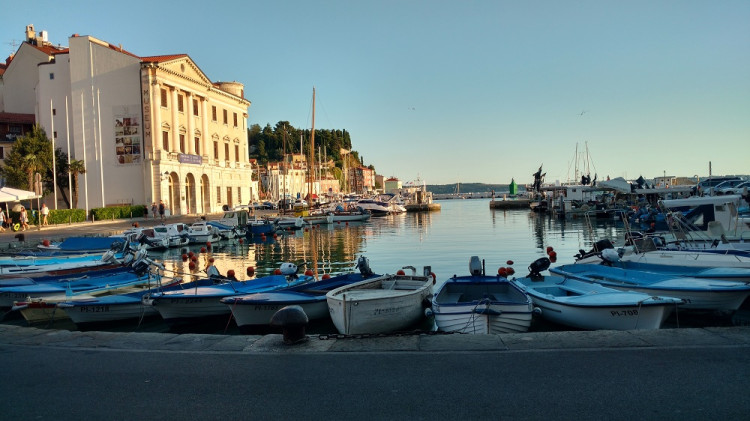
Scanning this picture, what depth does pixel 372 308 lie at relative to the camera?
496 inches

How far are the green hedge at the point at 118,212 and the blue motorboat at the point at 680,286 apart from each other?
1854 inches

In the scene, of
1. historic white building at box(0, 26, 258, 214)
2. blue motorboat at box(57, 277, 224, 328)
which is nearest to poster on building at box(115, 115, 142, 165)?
historic white building at box(0, 26, 258, 214)

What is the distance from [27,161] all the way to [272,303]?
48457 mm

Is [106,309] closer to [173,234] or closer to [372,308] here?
[372,308]

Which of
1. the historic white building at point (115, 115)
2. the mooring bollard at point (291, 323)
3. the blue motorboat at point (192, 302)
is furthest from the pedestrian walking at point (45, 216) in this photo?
the mooring bollard at point (291, 323)

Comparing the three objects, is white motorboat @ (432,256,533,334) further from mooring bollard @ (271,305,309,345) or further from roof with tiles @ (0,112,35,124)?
roof with tiles @ (0,112,35,124)

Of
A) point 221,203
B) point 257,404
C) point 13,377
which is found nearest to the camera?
point 257,404

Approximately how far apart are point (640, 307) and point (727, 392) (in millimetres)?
5748

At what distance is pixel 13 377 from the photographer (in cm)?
785

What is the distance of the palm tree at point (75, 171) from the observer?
54.4m

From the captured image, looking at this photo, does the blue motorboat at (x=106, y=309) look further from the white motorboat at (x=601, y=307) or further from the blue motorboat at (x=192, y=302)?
the white motorboat at (x=601, y=307)

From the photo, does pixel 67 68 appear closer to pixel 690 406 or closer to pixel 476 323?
pixel 476 323

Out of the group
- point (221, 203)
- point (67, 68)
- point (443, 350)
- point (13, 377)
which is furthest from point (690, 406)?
point (221, 203)

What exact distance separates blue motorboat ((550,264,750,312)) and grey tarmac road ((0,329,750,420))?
227 inches
